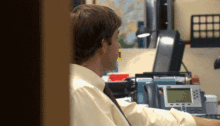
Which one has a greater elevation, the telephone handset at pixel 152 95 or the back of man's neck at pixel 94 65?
the back of man's neck at pixel 94 65

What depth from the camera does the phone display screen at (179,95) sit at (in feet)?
5.88

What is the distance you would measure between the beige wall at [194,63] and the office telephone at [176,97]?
99 cm

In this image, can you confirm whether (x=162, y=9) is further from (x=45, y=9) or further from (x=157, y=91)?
(x=45, y=9)

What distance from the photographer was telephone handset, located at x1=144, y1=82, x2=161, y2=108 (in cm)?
179

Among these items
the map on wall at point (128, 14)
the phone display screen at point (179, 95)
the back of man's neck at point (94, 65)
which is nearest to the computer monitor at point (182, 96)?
the phone display screen at point (179, 95)

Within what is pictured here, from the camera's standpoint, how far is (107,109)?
2.77 ft

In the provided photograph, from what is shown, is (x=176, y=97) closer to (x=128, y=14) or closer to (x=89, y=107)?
(x=89, y=107)

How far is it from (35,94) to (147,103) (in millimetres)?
1674

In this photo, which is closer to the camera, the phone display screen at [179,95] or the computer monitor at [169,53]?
the phone display screen at [179,95]

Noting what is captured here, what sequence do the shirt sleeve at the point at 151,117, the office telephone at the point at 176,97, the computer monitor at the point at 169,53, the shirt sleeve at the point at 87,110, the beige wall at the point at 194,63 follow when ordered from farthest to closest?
the beige wall at the point at 194,63, the computer monitor at the point at 169,53, the office telephone at the point at 176,97, the shirt sleeve at the point at 151,117, the shirt sleeve at the point at 87,110

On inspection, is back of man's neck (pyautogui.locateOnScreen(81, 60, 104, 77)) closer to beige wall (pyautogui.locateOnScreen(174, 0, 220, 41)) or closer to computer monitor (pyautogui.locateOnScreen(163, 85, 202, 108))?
computer monitor (pyautogui.locateOnScreen(163, 85, 202, 108))

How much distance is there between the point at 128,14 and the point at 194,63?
3.77 feet

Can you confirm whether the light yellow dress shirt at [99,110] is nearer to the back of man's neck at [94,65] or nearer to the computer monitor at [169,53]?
the back of man's neck at [94,65]

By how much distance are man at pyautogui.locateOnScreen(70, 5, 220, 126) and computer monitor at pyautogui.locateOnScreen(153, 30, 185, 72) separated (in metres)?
1.16
